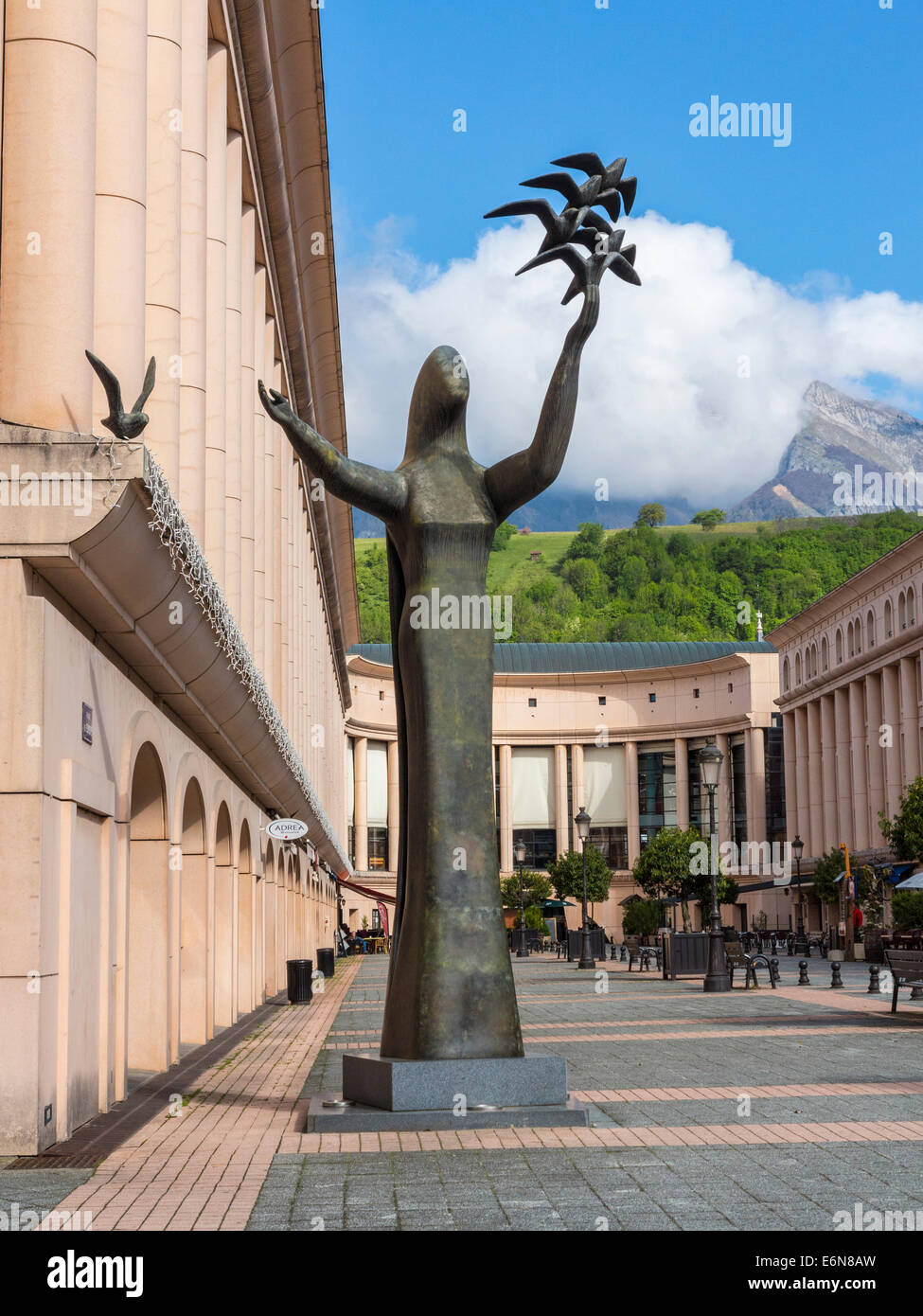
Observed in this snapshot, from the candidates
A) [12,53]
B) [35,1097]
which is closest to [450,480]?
[12,53]

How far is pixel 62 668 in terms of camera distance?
1012 cm

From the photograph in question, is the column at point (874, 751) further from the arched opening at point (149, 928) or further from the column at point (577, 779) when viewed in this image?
the arched opening at point (149, 928)

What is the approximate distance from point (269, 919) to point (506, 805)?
8098 centimetres

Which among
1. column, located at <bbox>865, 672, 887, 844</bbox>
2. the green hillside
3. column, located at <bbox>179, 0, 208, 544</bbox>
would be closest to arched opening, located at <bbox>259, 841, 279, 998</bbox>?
column, located at <bbox>179, 0, 208, 544</bbox>

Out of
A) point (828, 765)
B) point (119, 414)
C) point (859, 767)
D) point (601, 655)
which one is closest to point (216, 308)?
point (119, 414)

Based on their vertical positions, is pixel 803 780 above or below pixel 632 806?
above

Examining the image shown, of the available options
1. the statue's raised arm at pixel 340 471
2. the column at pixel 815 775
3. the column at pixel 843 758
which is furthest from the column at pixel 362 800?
the statue's raised arm at pixel 340 471

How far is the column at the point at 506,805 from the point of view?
360 feet

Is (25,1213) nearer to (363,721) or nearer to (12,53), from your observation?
(12,53)

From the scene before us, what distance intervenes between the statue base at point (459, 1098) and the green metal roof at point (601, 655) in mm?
105883

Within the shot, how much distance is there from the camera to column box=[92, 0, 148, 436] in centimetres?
1259

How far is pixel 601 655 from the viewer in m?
120

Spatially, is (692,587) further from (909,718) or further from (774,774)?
(909,718)

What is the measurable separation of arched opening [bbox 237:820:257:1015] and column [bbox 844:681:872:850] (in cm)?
5821
